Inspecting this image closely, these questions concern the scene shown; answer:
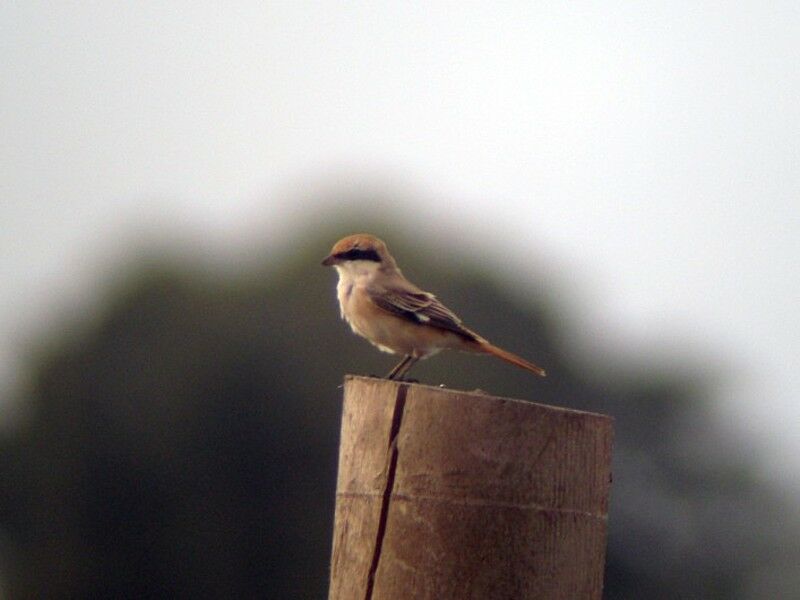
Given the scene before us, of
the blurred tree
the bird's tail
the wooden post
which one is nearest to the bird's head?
the bird's tail

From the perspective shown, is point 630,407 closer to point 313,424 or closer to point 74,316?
point 313,424

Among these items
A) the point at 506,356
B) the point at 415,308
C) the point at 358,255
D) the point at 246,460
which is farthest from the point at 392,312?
the point at 246,460

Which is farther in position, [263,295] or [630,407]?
[263,295]

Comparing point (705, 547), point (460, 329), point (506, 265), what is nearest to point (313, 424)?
point (705, 547)

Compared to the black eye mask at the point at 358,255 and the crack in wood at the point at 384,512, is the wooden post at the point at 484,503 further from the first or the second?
the black eye mask at the point at 358,255

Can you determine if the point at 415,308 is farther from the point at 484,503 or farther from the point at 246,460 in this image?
the point at 246,460

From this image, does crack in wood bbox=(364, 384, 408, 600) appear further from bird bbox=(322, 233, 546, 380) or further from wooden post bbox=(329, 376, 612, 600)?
bird bbox=(322, 233, 546, 380)
